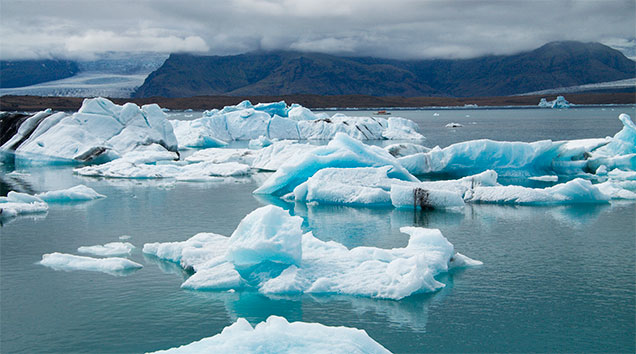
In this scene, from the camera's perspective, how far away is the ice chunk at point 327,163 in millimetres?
13016

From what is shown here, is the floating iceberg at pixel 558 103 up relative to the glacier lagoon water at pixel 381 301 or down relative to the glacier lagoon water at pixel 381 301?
up

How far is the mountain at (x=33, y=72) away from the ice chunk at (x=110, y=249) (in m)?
116

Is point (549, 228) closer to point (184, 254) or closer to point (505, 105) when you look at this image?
point (184, 254)

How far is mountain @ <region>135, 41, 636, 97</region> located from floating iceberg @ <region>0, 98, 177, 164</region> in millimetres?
126048

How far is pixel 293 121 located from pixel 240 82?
139 m

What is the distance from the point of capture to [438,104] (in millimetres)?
106750

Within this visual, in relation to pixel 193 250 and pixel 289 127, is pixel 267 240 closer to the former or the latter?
pixel 193 250

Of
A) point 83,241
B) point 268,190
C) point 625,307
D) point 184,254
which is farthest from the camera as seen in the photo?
point 268,190

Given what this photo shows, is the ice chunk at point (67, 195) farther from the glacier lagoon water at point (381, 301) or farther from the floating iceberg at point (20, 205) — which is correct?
the glacier lagoon water at point (381, 301)

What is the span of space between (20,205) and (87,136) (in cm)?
1028

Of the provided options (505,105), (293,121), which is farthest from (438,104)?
(293,121)

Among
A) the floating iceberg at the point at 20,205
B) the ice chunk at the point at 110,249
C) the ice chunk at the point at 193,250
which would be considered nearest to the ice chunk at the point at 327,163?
the floating iceberg at the point at 20,205

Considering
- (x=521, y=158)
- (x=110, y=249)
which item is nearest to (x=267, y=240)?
(x=110, y=249)

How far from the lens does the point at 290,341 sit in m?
3.81
